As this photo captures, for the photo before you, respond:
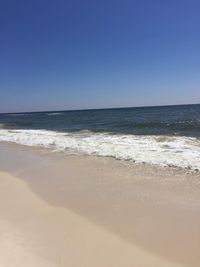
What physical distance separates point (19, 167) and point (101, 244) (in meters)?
5.48

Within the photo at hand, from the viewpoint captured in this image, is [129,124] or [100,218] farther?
[129,124]

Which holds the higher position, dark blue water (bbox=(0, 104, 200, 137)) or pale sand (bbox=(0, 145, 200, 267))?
dark blue water (bbox=(0, 104, 200, 137))

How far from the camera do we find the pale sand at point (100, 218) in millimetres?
3314

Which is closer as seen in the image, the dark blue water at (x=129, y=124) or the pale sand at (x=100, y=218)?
the pale sand at (x=100, y=218)

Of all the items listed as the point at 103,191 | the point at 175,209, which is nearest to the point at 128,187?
the point at 103,191

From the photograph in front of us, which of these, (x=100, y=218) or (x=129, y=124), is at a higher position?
(x=129, y=124)

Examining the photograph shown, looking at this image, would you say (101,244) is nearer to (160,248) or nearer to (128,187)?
(160,248)

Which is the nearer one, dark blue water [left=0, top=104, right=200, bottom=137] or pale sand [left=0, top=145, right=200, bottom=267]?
pale sand [left=0, top=145, right=200, bottom=267]

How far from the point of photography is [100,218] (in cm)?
441

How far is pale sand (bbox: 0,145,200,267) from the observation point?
331cm

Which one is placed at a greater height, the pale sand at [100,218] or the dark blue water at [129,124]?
the dark blue water at [129,124]

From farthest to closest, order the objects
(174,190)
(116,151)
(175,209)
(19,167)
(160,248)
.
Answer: (116,151), (19,167), (174,190), (175,209), (160,248)

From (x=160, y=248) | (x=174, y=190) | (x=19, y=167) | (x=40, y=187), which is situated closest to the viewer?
(x=160, y=248)

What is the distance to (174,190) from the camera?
5.64 metres
